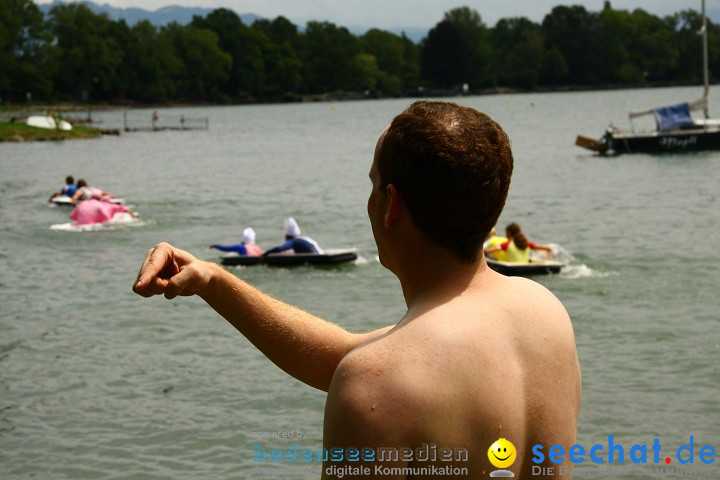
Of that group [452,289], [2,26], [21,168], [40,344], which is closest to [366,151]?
[21,168]

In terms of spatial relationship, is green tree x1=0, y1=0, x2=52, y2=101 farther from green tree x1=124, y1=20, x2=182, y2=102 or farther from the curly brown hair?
the curly brown hair

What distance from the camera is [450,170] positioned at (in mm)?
2229

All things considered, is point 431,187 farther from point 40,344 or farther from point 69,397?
point 40,344

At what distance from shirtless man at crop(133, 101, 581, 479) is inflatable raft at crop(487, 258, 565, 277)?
51.0ft

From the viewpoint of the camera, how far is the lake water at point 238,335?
1089 centimetres

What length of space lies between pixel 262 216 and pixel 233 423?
68.1 feet

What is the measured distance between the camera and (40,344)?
15258 mm

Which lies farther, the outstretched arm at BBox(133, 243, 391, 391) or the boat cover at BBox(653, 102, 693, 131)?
the boat cover at BBox(653, 102, 693, 131)

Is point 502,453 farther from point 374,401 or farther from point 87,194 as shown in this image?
point 87,194

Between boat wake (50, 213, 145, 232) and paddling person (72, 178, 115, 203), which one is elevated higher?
paddling person (72, 178, 115, 203)

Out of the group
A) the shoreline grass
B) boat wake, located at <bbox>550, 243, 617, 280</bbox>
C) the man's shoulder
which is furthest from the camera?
the shoreline grass

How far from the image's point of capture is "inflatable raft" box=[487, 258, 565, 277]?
713 inches

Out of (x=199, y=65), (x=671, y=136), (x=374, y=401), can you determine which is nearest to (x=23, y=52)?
(x=199, y=65)

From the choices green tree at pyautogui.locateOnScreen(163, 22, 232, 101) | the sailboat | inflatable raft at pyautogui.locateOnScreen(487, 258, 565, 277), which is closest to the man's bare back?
inflatable raft at pyautogui.locateOnScreen(487, 258, 565, 277)
